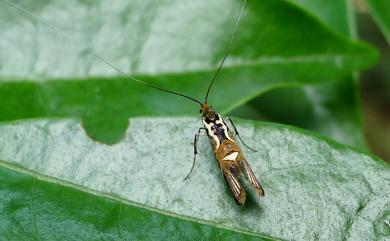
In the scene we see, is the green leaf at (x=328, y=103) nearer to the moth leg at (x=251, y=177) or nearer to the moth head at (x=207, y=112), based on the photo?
the moth head at (x=207, y=112)

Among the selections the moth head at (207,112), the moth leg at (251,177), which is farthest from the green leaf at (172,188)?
the moth head at (207,112)

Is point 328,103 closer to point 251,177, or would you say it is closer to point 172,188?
point 251,177

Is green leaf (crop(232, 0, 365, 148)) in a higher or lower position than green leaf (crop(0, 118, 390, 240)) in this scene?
higher

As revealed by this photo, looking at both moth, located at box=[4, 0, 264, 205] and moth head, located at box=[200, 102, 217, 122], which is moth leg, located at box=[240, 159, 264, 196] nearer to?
moth, located at box=[4, 0, 264, 205]

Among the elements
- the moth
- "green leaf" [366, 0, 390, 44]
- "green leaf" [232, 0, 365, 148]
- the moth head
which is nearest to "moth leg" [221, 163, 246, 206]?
the moth

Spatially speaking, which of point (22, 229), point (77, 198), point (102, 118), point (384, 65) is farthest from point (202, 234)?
point (384, 65)

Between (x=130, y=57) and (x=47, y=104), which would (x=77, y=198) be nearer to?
(x=47, y=104)

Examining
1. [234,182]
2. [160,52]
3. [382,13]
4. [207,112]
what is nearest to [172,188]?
[234,182]

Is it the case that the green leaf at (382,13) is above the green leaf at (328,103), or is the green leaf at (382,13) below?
above
